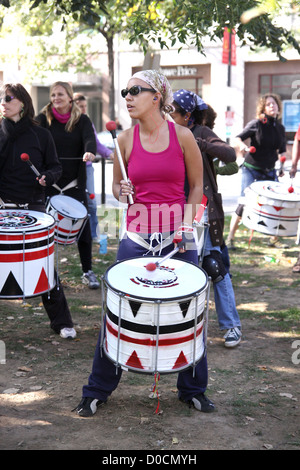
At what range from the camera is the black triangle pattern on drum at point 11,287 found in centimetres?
421

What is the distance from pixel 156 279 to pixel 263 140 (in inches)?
223

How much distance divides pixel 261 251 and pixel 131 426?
18.1 feet

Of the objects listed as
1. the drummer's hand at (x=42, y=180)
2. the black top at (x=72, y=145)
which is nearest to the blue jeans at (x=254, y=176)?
the black top at (x=72, y=145)

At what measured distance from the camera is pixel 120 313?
3.23 m

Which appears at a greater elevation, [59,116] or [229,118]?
[229,118]

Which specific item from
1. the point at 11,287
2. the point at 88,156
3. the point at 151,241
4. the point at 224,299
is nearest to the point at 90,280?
the point at 88,156

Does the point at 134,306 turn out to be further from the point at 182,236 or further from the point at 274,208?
the point at 274,208

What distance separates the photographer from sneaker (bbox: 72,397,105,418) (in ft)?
12.5

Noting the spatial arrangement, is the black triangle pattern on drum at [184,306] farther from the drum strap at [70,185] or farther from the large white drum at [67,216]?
the drum strap at [70,185]

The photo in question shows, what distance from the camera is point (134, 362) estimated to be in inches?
127

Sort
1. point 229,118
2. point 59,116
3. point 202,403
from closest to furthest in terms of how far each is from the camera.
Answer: point 202,403
point 59,116
point 229,118

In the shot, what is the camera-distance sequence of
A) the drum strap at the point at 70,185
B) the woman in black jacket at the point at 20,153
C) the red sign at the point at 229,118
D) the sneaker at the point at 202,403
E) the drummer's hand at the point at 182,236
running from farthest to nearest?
the red sign at the point at 229,118 → the drum strap at the point at 70,185 → the woman in black jacket at the point at 20,153 → the sneaker at the point at 202,403 → the drummer's hand at the point at 182,236

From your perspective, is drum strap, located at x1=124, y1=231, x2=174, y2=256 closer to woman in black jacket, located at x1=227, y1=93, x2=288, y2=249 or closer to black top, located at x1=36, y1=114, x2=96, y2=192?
black top, located at x1=36, y1=114, x2=96, y2=192

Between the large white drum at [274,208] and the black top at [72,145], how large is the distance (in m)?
2.08
